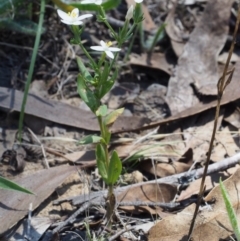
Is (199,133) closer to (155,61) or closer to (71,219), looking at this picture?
(155,61)

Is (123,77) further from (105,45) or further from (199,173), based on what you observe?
(105,45)

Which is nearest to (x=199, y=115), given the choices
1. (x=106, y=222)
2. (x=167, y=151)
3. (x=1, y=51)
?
(x=167, y=151)

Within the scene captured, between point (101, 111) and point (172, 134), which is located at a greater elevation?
point (101, 111)

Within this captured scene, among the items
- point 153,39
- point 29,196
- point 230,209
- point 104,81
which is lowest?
point 29,196

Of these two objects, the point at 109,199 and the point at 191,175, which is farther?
the point at 191,175

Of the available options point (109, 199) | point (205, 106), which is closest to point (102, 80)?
point (109, 199)
